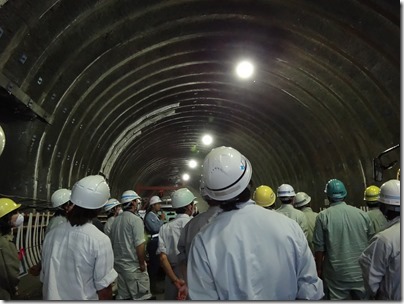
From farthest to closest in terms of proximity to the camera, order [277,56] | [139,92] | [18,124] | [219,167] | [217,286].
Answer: [139,92] → [277,56] → [18,124] → [219,167] → [217,286]

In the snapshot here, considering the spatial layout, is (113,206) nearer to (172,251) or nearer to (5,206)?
(172,251)

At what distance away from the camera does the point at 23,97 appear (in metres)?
6.18

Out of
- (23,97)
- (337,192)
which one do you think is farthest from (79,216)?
(337,192)

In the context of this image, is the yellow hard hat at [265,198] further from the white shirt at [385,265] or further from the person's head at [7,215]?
the person's head at [7,215]

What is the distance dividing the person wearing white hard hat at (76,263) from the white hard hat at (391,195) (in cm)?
271

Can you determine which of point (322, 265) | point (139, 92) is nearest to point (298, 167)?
point (139, 92)

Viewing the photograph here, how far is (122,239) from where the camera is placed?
614 cm

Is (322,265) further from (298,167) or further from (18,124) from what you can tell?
(298,167)

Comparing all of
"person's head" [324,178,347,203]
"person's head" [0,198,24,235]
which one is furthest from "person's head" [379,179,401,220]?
"person's head" [0,198,24,235]

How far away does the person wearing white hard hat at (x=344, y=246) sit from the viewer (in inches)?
202

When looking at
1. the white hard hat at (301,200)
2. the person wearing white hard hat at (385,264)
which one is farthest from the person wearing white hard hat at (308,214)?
the person wearing white hard hat at (385,264)

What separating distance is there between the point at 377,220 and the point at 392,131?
11.7 ft

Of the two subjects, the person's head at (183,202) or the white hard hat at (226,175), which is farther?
the person's head at (183,202)

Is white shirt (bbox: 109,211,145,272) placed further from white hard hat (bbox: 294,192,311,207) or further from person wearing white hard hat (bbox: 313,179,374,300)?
white hard hat (bbox: 294,192,311,207)
